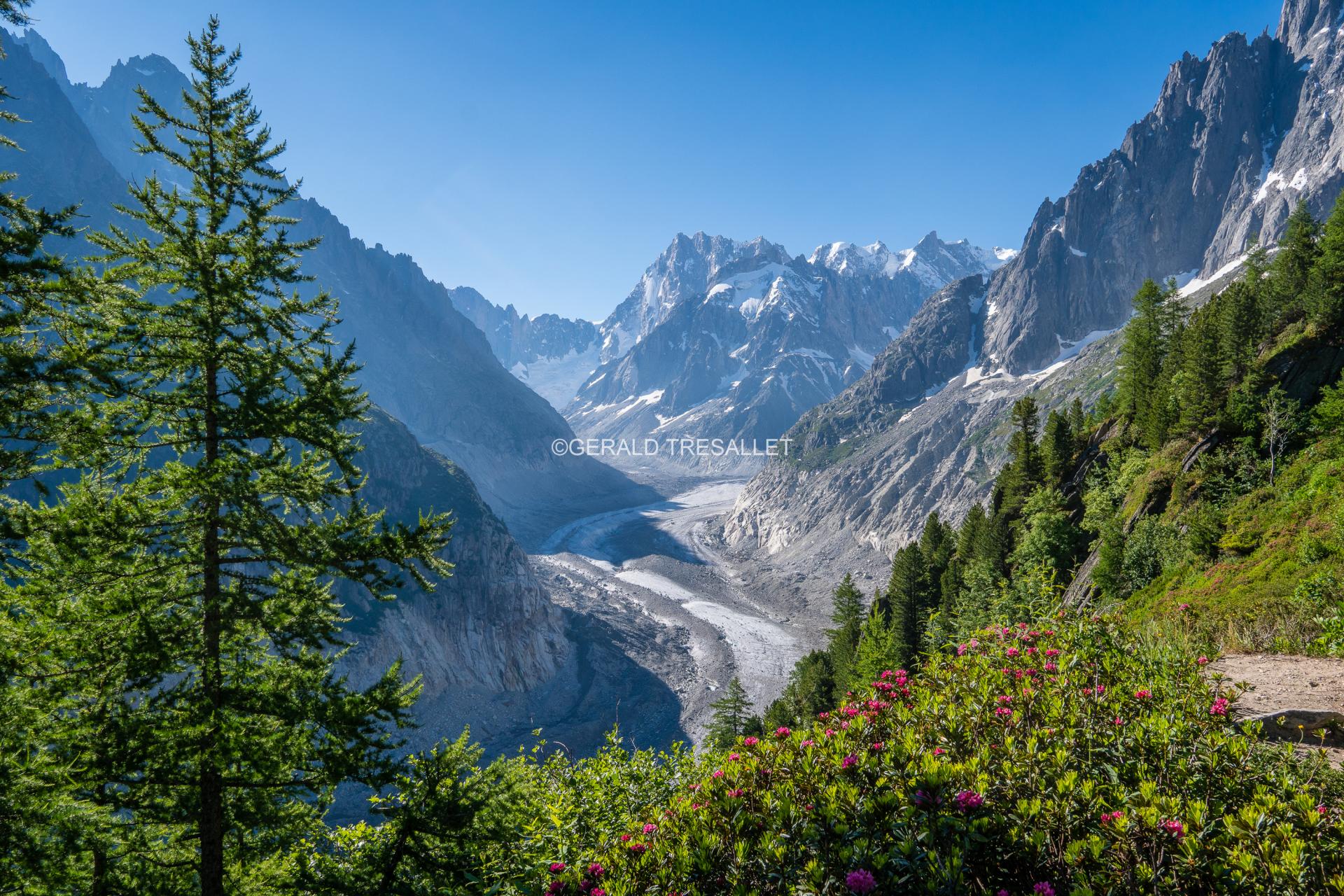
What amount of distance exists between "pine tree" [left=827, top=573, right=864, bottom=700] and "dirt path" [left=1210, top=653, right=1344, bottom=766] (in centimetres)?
3328

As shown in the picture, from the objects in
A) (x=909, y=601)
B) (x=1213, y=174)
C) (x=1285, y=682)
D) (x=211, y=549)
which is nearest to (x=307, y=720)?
(x=211, y=549)

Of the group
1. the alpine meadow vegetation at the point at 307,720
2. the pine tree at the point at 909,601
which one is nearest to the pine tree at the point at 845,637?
the pine tree at the point at 909,601

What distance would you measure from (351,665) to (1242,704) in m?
81.8

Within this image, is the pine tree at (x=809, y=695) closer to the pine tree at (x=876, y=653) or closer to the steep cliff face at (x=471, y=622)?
the pine tree at (x=876, y=653)

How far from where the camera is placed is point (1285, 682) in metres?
10.3

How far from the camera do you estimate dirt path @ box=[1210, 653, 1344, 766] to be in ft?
29.3

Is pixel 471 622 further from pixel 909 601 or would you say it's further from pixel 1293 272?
pixel 1293 272

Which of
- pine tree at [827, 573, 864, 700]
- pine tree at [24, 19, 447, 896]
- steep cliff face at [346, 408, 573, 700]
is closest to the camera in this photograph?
pine tree at [24, 19, 447, 896]

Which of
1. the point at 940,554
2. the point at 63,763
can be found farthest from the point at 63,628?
the point at 940,554

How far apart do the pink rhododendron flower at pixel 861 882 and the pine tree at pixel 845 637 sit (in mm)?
41662

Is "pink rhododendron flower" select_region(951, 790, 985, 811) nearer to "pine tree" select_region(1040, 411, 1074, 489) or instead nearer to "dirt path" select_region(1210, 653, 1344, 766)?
"dirt path" select_region(1210, 653, 1344, 766)

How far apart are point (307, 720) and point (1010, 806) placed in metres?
8.73

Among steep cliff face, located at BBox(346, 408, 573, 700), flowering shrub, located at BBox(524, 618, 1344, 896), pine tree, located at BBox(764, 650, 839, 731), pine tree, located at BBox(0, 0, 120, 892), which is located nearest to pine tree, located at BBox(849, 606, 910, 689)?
pine tree, located at BBox(764, 650, 839, 731)

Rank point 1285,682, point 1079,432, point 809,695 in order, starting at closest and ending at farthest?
1. point 1285,682
2. point 809,695
3. point 1079,432
